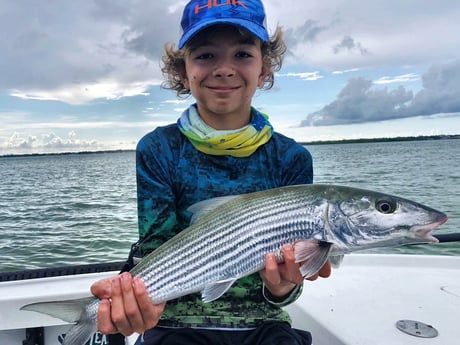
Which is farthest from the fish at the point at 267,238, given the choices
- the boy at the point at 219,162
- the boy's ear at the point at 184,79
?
the boy's ear at the point at 184,79

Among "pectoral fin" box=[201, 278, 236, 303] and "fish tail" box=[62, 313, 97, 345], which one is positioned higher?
"pectoral fin" box=[201, 278, 236, 303]

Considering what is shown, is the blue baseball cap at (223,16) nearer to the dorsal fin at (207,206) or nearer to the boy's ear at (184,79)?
the boy's ear at (184,79)

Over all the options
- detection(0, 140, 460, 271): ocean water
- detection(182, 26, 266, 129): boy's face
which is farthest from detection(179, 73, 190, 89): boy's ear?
detection(0, 140, 460, 271): ocean water

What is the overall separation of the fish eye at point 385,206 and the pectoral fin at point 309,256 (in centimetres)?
35

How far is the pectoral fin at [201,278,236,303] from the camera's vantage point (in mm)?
→ 2105

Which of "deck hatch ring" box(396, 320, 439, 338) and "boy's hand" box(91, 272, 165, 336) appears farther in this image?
"deck hatch ring" box(396, 320, 439, 338)

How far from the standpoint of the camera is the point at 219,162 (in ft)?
9.00

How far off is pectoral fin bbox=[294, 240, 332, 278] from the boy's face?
1.11 m

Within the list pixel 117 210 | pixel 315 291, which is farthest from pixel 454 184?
pixel 315 291

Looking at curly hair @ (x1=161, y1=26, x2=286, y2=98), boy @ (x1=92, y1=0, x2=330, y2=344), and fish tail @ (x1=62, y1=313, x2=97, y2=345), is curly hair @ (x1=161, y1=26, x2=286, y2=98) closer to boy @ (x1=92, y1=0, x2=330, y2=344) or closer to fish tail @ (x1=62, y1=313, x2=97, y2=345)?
boy @ (x1=92, y1=0, x2=330, y2=344)

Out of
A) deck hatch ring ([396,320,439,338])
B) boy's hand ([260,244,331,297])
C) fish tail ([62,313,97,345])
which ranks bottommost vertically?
deck hatch ring ([396,320,439,338])

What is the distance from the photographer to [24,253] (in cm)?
1142

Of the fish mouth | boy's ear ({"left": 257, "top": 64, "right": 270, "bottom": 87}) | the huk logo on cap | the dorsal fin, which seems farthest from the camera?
boy's ear ({"left": 257, "top": 64, "right": 270, "bottom": 87})

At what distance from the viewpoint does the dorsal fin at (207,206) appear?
2.34m
